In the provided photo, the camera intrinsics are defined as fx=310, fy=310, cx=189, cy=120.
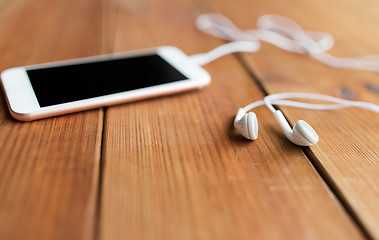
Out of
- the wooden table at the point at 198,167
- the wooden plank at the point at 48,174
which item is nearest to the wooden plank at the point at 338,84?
the wooden table at the point at 198,167

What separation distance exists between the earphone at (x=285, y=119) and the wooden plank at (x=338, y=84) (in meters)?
0.02

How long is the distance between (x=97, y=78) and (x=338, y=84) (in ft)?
1.53

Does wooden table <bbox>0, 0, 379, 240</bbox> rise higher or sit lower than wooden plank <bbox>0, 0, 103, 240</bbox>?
lower

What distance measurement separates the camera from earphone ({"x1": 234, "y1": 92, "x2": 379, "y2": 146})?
426mm

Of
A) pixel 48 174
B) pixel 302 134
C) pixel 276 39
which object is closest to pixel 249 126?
pixel 302 134

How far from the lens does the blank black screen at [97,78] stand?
1.60 ft

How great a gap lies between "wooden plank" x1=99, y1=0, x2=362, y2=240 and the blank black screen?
0.14 ft

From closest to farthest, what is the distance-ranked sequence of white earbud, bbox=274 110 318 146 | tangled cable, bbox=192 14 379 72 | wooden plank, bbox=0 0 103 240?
1. wooden plank, bbox=0 0 103 240
2. white earbud, bbox=274 110 318 146
3. tangled cable, bbox=192 14 379 72

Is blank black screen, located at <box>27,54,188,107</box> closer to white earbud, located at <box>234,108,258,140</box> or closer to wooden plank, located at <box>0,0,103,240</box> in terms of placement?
wooden plank, located at <box>0,0,103,240</box>

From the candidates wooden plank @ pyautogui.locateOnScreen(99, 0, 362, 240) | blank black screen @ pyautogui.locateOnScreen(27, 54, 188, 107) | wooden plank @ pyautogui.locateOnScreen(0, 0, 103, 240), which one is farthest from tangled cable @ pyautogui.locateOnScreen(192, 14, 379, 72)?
wooden plank @ pyautogui.locateOnScreen(0, 0, 103, 240)

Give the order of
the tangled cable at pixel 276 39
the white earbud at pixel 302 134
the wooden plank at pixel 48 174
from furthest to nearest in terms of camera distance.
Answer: the tangled cable at pixel 276 39
the white earbud at pixel 302 134
the wooden plank at pixel 48 174

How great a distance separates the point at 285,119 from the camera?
19.2 inches

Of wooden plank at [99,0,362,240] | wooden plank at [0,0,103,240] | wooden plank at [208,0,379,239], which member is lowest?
wooden plank at [208,0,379,239]

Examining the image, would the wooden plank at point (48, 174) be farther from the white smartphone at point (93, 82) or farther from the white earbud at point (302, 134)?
the white earbud at point (302, 134)
